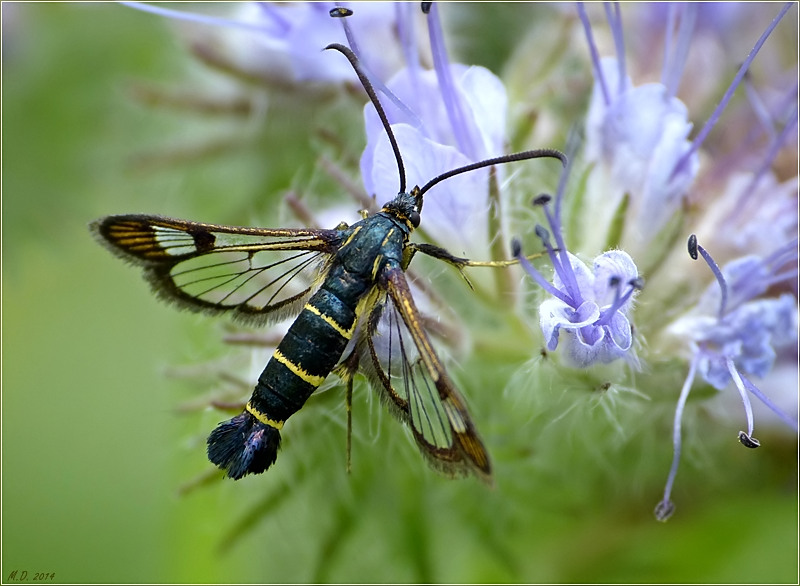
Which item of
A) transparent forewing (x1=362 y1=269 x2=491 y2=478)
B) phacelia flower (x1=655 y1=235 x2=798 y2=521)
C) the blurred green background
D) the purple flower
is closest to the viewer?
transparent forewing (x1=362 y1=269 x2=491 y2=478)

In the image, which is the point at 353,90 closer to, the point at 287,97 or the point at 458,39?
the point at 287,97

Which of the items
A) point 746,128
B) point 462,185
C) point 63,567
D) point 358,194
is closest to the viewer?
point 462,185

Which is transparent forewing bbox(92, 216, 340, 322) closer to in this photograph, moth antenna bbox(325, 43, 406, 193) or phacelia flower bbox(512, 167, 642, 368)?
moth antenna bbox(325, 43, 406, 193)

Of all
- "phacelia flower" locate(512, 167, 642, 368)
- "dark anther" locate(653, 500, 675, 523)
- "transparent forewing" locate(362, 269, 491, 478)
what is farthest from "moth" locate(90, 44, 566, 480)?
"dark anther" locate(653, 500, 675, 523)

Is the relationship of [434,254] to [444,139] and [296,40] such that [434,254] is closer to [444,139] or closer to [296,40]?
[444,139]

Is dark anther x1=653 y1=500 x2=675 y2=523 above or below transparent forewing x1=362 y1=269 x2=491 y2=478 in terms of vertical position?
below

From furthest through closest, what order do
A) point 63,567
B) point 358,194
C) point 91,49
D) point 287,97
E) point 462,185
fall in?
point 91,49 → point 63,567 → point 287,97 → point 358,194 → point 462,185

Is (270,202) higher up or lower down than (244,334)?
higher up

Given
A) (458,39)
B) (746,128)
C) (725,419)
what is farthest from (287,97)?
(725,419)
